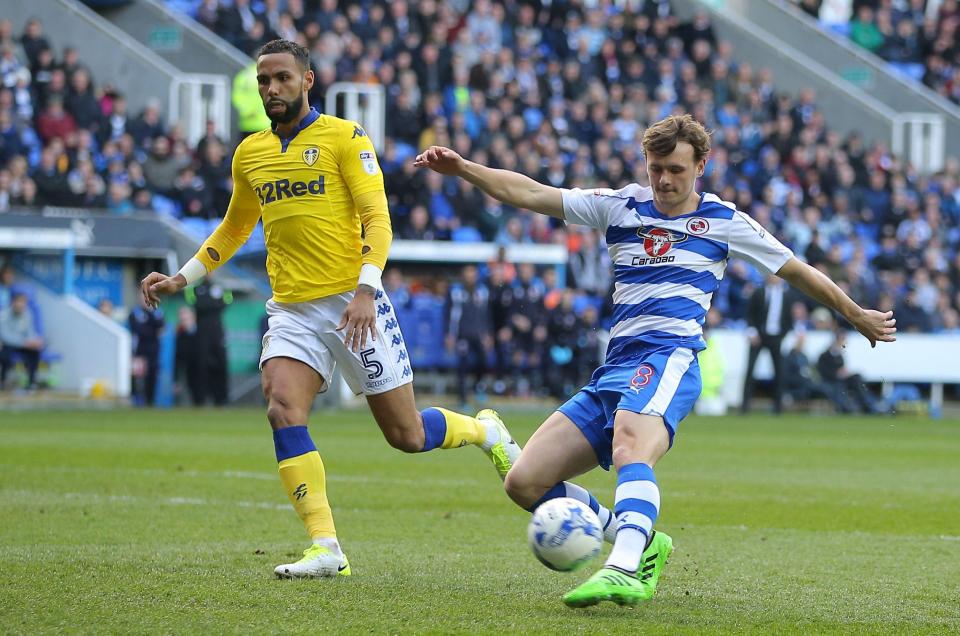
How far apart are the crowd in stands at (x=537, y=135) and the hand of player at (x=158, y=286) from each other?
50.6 ft

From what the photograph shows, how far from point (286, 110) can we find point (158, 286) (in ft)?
3.73

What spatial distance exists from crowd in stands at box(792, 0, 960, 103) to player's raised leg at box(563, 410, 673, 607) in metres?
31.0

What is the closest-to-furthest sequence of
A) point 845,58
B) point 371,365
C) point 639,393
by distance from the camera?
point 639,393 < point 371,365 < point 845,58

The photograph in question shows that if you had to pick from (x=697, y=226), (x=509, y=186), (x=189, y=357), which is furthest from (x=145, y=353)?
(x=697, y=226)

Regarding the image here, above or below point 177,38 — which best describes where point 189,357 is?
below

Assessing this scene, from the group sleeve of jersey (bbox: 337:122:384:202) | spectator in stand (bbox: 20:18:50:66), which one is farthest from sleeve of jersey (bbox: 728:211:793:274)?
spectator in stand (bbox: 20:18:50:66)

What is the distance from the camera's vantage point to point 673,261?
6.40 metres

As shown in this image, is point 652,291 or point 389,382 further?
point 389,382

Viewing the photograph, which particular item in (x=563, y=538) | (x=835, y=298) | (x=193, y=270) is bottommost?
(x=563, y=538)

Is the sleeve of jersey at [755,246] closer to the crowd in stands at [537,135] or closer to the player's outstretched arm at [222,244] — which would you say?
the player's outstretched arm at [222,244]

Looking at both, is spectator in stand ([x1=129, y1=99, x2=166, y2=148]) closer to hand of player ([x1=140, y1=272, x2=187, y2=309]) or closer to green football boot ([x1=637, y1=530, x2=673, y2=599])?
hand of player ([x1=140, y1=272, x2=187, y2=309])

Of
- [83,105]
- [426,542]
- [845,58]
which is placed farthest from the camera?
[845,58]

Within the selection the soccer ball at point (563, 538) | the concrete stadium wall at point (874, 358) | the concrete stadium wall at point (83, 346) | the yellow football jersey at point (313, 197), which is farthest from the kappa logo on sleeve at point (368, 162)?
the concrete stadium wall at point (874, 358)

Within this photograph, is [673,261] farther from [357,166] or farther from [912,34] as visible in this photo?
[912,34]
